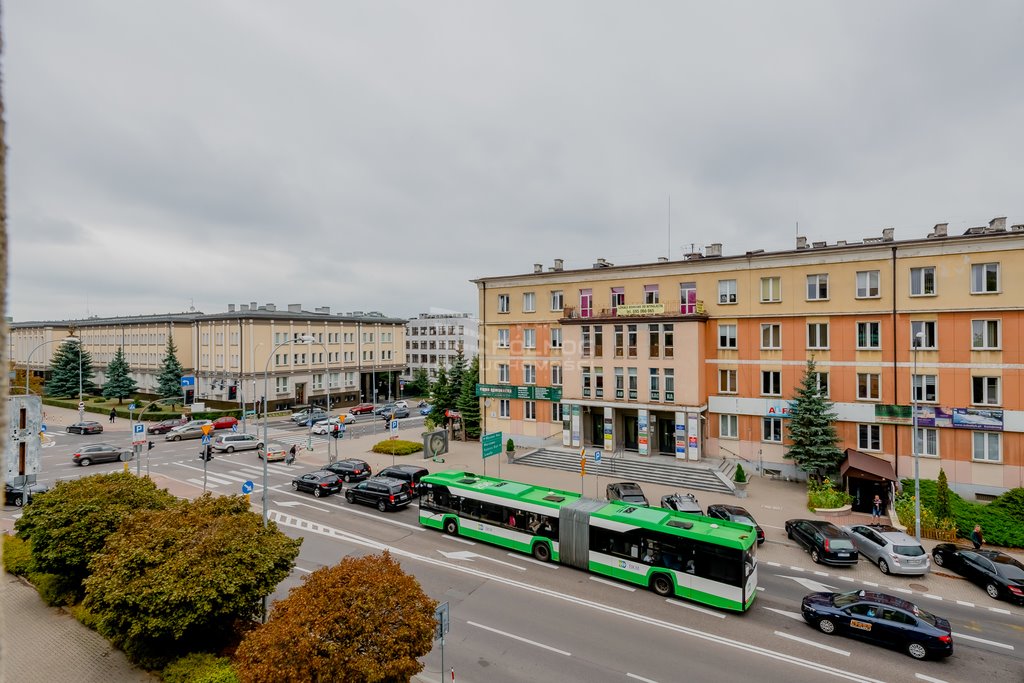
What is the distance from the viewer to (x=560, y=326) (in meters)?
39.6

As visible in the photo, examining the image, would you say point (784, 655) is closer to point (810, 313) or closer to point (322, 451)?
point (810, 313)

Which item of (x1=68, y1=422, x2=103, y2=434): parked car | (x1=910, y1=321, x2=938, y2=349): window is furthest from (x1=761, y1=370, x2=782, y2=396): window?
(x1=68, y1=422, x2=103, y2=434): parked car

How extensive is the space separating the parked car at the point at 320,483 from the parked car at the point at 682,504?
18.6 m

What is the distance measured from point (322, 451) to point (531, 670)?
33.2 metres

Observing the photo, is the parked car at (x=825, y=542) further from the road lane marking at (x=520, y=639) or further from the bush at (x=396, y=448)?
the bush at (x=396, y=448)

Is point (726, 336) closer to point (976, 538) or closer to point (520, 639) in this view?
point (976, 538)

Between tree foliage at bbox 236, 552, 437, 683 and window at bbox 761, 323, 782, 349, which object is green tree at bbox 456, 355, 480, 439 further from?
tree foliage at bbox 236, 552, 437, 683

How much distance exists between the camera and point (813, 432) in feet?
98.8

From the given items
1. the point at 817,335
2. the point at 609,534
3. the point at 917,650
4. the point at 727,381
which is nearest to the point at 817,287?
the point at 817,335

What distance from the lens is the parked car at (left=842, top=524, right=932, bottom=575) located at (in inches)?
778

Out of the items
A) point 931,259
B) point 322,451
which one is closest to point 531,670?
point 931,259

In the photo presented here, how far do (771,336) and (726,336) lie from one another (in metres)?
2.68

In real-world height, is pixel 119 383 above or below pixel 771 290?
below

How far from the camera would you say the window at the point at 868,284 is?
3033 cm
